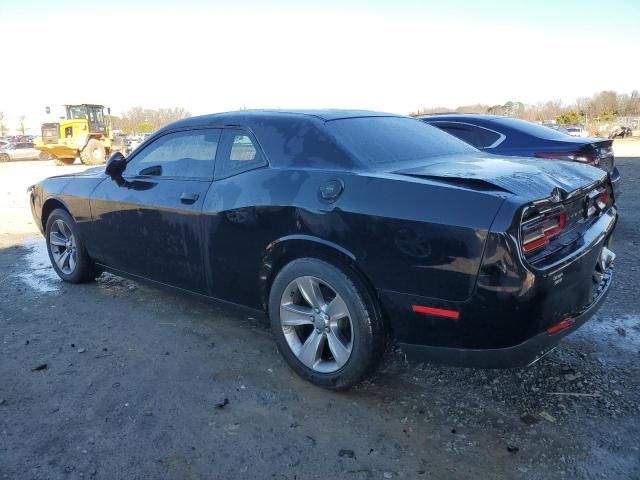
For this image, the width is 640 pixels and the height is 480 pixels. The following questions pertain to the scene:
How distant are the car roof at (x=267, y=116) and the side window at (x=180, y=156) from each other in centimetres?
8

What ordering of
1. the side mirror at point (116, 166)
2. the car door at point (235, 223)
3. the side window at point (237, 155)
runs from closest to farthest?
the car door at point (235, 223) < the side window at point (237, 155) < the side mirror at point (116, 166)

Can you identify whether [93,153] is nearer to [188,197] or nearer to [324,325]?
[188,197]

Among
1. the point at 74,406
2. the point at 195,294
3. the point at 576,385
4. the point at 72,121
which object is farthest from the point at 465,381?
the point at 72,121

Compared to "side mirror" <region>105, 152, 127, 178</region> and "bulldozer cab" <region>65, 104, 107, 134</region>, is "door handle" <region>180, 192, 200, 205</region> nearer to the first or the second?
"side mirror" <region>105, 152, 127, 178</region>

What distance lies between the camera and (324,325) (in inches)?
114

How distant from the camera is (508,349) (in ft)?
7.75

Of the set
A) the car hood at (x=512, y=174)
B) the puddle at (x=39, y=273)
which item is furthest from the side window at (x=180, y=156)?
the puddle at (x=39, y=273)

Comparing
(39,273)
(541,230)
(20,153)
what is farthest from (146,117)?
(541,230)

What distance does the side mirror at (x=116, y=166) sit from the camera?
4.18m

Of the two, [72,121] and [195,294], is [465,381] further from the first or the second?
[72,121]

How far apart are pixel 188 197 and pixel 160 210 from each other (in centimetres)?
32

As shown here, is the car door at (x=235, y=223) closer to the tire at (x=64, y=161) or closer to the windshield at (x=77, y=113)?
the windshield at (x=77, y=113)

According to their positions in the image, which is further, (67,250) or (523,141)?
(523,141)

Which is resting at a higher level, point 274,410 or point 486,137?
point 486,137
